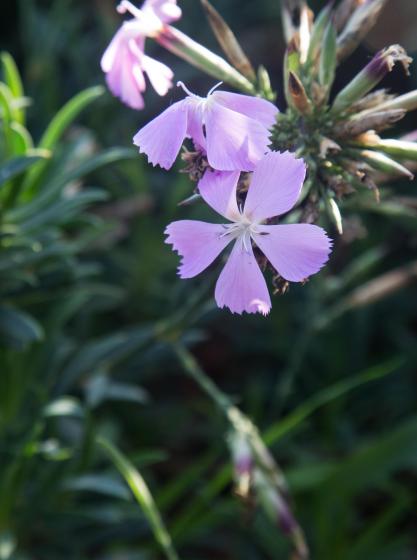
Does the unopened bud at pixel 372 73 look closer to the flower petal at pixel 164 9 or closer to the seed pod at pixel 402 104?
the seed pod at pixel 402 104

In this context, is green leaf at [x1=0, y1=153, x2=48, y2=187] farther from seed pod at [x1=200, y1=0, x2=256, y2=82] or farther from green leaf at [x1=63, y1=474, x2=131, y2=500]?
green leaf at [x1=63, y1=474, x2=131, y2=500]

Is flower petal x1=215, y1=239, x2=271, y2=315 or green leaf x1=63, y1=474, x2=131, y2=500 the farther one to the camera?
green leaf x1=63, y1=474, x2=131, y2=500

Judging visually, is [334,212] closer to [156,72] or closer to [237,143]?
[237,143]

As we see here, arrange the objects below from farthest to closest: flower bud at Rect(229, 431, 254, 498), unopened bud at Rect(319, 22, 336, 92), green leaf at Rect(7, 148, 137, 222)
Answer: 1. green leaf at Rect(7, 148, 137, 222)
2. flower bud at Rect(229, 431, 254, 498)
3. unopened bud at Rect(319, 22, 336, 92)

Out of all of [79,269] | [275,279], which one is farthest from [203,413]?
[275,279]

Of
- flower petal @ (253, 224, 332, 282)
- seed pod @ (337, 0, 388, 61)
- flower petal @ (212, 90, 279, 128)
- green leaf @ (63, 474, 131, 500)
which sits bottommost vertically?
green leaf @ (63, 474, 131, 500)

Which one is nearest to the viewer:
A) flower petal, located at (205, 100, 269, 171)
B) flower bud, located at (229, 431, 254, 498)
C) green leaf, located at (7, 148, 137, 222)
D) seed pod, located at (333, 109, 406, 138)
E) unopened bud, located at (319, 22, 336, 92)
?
flower petal, located at (205, 100, 269, 171)

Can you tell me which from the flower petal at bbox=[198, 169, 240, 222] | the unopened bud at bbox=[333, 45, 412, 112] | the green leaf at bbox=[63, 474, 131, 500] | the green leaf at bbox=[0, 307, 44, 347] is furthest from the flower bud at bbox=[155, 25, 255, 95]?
the green leaf at bbox=[63, 474, 131, 500]

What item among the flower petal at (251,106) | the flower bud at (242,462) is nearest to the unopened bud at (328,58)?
the flower petal at (251,106)
